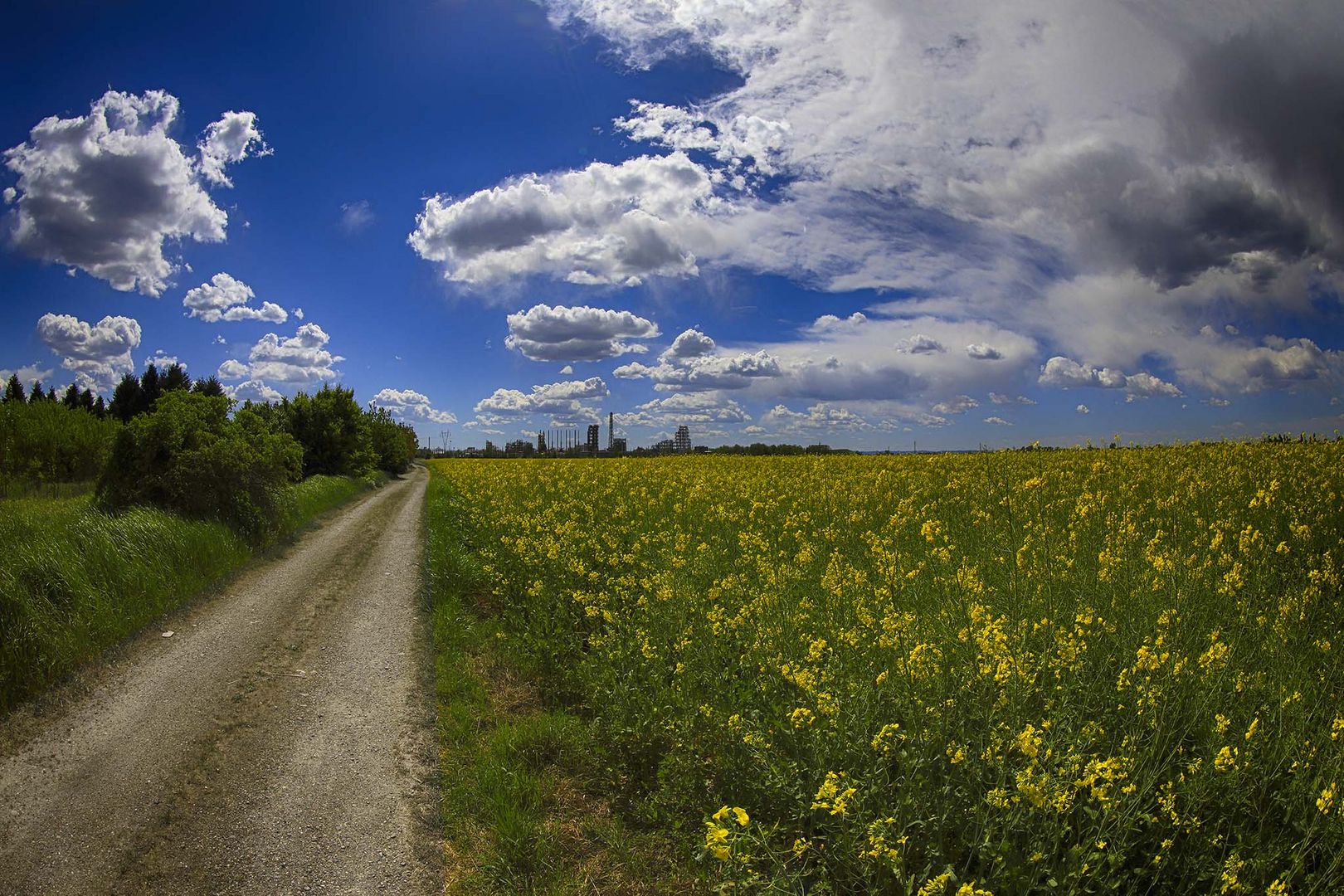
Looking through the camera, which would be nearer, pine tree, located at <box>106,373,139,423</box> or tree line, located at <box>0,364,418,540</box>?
tree line, located at <box>0,364,418,540</box>

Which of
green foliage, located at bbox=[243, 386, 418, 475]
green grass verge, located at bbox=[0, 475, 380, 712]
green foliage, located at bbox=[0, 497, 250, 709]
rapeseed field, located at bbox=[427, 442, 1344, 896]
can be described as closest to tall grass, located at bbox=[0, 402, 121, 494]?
green foliage, located at bbox=[243, 386, 418, 475]

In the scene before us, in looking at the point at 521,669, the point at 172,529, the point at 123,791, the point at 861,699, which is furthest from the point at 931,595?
the point at 172,529

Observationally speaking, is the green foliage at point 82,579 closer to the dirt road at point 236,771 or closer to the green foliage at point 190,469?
the dirt road at point 236,771

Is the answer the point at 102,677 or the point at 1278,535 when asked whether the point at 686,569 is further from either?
the point at 1278,535

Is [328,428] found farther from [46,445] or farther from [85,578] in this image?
[85,578]

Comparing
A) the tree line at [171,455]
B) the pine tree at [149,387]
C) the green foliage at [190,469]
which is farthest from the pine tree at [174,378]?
the green foliage at [190,469]

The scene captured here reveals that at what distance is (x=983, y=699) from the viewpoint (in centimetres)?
352

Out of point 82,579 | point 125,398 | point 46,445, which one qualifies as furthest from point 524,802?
point 125,398

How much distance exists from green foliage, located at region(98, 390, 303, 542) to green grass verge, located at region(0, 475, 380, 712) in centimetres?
84

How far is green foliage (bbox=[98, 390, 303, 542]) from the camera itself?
41.7ft

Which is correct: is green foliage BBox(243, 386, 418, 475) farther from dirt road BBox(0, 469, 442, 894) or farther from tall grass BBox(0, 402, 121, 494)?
dirt road BBox(0, 469, 442, 894)

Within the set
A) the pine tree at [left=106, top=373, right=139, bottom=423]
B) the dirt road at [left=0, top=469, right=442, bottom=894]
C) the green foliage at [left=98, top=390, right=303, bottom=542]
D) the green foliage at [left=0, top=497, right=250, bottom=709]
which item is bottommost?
the dirt road at [left=0, top=469, right=442, bottom=894]

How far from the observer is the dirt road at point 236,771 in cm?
398

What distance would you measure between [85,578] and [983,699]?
10.3 meters
